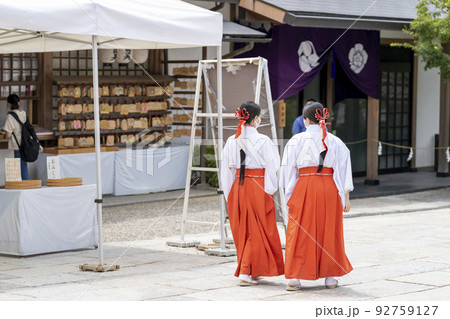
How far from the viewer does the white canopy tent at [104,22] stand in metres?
8.17

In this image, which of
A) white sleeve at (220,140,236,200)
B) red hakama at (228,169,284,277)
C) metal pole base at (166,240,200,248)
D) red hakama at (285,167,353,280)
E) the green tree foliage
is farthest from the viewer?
the green tree foliage

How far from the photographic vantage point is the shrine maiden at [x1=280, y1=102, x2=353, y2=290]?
25.6 ft

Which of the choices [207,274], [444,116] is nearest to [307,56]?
[444,116]

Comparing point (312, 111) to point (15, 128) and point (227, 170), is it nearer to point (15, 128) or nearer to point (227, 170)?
point (227, 170)

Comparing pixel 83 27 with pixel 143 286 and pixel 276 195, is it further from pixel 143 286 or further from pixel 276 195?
pixel 276 195

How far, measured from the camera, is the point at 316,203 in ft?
25.8

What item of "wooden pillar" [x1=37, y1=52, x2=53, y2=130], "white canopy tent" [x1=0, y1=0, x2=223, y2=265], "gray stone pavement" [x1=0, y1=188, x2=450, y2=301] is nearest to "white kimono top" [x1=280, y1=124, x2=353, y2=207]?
"gray stone pavement" [x1=0, y1=188, x2=450, y2=301]

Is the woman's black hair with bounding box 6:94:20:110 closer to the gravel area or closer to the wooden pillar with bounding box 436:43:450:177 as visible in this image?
the gravel area

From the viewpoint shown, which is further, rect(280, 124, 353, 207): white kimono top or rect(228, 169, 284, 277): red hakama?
rect(228, 169, 284, 277): red hakama

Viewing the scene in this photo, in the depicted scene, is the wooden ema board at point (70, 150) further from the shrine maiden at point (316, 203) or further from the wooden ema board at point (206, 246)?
the shrine maiden at point (316, 203)

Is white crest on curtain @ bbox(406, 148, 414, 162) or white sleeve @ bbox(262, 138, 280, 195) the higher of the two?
white sleeve @ bbox(262, 138, 280, 195)

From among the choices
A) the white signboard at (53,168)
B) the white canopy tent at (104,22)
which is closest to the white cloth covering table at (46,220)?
the white signboard at (53,168)

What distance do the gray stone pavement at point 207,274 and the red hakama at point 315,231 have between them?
21cm

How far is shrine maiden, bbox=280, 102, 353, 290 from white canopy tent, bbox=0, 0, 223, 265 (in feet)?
6.57
